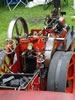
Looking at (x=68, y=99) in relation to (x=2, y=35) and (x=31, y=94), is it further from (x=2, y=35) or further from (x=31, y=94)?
(x=2, y=35)

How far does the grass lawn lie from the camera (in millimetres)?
7695

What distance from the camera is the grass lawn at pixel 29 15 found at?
769cm

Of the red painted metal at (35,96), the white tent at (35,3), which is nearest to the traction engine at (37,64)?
the red painted metal at (35,96)

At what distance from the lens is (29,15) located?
369 inches

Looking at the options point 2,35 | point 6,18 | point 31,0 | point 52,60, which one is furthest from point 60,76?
point 31,0

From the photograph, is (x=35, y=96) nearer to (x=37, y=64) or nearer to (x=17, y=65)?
(x=37, y=64)

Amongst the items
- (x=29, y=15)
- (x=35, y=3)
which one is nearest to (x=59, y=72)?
(x=29, y=15)

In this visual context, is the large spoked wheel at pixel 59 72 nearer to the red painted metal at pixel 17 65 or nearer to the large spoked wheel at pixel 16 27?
the red painted metal at pixel 17 65

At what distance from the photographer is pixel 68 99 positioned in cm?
159

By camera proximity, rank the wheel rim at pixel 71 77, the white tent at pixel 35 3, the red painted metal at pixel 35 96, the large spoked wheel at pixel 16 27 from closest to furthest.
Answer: the red painted metal at pixel 35 96 < the wheel rim at pixel 71 77 < the large spoked wheel at pixel 16 27 < the white tent at pixel 35 3

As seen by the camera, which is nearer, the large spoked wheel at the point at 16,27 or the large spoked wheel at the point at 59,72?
the large spoked wheel at the point at 59,72

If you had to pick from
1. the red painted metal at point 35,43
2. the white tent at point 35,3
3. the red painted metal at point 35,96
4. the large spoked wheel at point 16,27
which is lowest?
the red painted metal at point 35,96

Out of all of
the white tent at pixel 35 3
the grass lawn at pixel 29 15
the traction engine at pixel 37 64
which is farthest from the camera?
the white tent at pixel 35 3

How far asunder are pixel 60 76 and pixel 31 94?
83cm
